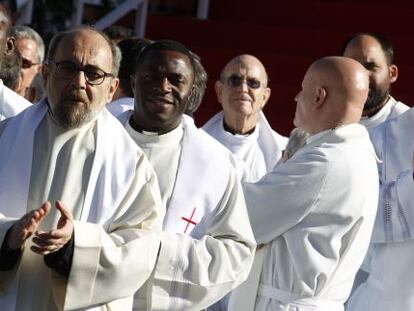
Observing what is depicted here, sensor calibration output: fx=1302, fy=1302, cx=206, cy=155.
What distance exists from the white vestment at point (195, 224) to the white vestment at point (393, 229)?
3.69ft

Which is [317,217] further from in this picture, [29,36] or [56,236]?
[29,36]

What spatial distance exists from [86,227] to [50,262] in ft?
0.57

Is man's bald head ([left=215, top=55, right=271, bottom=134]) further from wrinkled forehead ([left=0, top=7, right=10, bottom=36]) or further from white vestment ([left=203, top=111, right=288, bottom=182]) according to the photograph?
wrinkled forehead ([left=0, top=7, right=10, bottom=36])

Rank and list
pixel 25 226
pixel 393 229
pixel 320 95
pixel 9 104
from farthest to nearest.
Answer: pixel 393 229, pixel 9 104, pixel 320 95, pixel 25 226

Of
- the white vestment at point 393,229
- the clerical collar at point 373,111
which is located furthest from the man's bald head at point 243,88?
the white vestment at point 393,229

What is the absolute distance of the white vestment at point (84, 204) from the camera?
179 inches

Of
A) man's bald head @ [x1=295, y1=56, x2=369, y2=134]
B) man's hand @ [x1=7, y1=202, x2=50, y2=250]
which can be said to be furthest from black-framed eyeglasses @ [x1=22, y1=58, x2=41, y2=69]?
man's hand @ [x1=7, y1=202, x2=50, y2=250]

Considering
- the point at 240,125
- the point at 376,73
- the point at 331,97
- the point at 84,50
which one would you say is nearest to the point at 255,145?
the point at 240,125

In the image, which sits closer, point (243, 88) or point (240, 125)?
point (243, 88)

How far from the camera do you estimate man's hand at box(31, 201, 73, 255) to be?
430 cm

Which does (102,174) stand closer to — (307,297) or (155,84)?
(155,84)

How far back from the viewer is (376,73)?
754 centimetres

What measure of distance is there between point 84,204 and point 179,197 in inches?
33.3

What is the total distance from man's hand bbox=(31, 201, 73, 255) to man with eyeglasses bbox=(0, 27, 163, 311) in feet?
0.15
